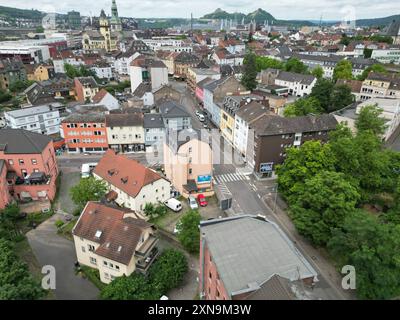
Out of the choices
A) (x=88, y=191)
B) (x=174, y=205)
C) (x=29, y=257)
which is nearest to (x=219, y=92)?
(x=174, y=205)

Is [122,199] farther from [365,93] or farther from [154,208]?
[365,93]

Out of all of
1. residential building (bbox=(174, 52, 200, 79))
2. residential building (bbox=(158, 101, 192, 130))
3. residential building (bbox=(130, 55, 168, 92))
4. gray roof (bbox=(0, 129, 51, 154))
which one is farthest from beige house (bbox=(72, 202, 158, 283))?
residential building (bbox=(174, 52, 200, 79))

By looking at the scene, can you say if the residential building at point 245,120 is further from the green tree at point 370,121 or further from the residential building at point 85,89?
the residential building at point 85,89

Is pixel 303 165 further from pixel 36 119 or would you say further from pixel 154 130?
pixel 36 119

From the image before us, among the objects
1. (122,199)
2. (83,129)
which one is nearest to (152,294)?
(122,199)

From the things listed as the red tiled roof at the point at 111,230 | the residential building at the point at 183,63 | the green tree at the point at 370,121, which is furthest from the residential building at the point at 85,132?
the residential building at the point at 183,63

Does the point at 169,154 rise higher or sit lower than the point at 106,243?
higher
